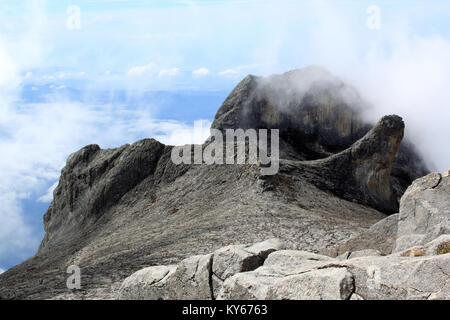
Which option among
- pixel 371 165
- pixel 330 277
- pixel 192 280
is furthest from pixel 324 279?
pixel 371 165

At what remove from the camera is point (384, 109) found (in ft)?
207

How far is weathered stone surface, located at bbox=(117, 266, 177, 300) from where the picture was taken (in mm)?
15570

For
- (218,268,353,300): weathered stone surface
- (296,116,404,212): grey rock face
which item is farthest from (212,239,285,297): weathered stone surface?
(296,116,404,212): grey rock face

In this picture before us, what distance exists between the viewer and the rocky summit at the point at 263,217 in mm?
12312

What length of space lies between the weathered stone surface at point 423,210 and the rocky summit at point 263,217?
5cm

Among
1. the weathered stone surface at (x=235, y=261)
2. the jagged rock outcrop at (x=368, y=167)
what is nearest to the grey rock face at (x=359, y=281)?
the weathered stone surface at (x=235, y=261)

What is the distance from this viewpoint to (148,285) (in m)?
15.9

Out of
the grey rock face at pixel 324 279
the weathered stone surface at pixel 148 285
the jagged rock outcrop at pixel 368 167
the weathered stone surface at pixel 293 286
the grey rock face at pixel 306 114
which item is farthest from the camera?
the grey rock face at pixel 306 114

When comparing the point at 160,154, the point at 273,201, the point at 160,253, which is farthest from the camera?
the point at 160,154

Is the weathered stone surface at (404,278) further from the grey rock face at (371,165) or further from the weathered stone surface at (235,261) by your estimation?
the grey rock face at (371,165)
